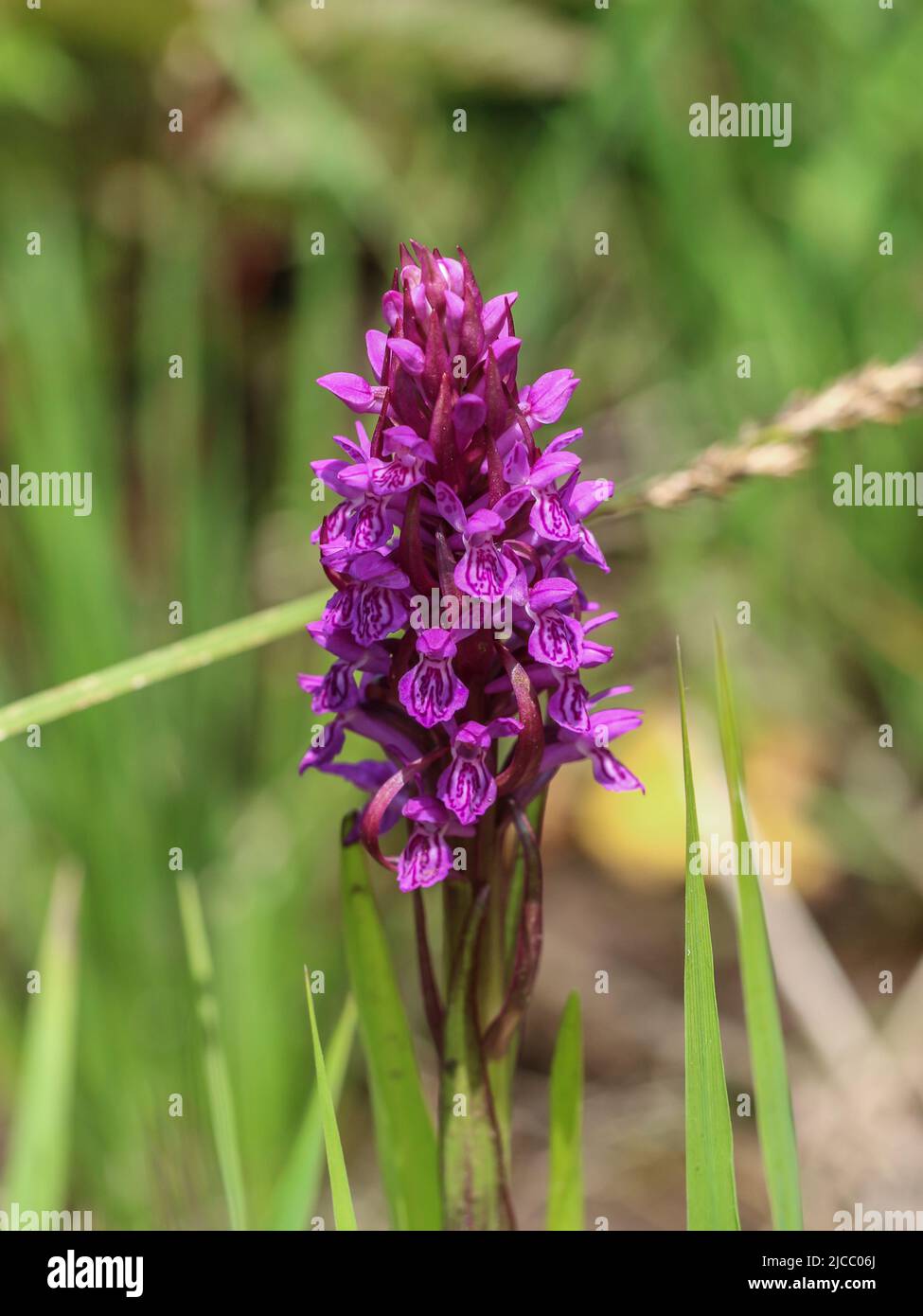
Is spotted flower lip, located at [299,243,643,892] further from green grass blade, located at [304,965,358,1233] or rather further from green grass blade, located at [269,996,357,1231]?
green grass blade, located at [269,996,357,1231]

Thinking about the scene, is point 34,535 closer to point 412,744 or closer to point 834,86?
point 412,744

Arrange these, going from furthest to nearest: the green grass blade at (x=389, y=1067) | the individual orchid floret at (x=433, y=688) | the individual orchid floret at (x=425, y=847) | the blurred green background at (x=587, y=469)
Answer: the blurred green background at (x=587, y=469) → the green grass blade at (x=389, y=1067) → the individual orchid floret at (x=425, y=847) → the individual orchid floret at (x=433, y=688)

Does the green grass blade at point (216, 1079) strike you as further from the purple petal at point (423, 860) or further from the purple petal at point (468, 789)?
the purple petal at point (468, 789)

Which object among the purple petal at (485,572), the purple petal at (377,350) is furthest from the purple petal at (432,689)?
the purple petal at (377,350)

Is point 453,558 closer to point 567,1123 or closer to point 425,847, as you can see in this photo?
point 425,847

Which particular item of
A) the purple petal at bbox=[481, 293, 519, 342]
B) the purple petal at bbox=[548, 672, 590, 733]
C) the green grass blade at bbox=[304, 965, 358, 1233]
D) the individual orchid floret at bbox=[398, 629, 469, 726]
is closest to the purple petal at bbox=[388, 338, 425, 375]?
the purple petal at bbox=[481, 293, 519, 342]
